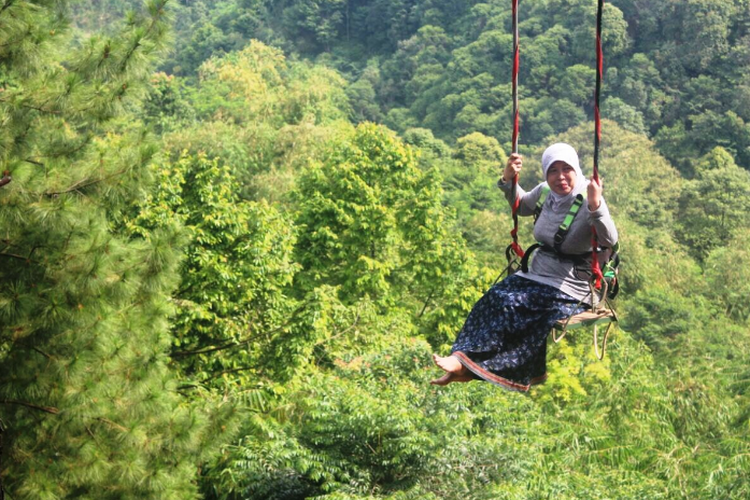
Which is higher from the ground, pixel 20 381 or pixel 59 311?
pixel 59 311

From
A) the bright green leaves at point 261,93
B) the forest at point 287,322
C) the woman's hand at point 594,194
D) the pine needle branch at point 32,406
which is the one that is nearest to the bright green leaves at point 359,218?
the forest at point 287,322

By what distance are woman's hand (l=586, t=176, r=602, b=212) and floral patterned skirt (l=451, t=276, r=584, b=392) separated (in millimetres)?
659

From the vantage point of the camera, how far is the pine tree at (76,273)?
32.7 ft

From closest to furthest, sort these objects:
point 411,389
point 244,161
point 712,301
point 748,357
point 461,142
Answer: point 411,389 < point 748,357 < point 712,301 < point 244,161 < point 461,142

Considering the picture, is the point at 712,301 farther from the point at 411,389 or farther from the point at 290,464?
the point at 290,464

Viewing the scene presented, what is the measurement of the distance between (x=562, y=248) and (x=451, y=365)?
2.93ft

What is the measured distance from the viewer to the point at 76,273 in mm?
9930

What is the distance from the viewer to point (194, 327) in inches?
690

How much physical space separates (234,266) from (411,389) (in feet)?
15.8

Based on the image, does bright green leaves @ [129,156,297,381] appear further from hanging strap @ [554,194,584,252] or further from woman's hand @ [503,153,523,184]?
hanging strap @ [554,194,584,252]

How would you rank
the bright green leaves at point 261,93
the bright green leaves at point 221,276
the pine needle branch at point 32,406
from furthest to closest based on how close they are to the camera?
the bright green leaves at point 261,93 → the bright green leaves at point 221,276 → the pine needle branch at point 32,406

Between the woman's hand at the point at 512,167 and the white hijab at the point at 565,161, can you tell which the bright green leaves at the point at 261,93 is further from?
the white hijab at the point at 565,161

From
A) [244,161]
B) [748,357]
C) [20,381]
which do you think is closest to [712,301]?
[748,357]

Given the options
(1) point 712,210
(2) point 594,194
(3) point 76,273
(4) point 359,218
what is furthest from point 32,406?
(1) point 712,210
